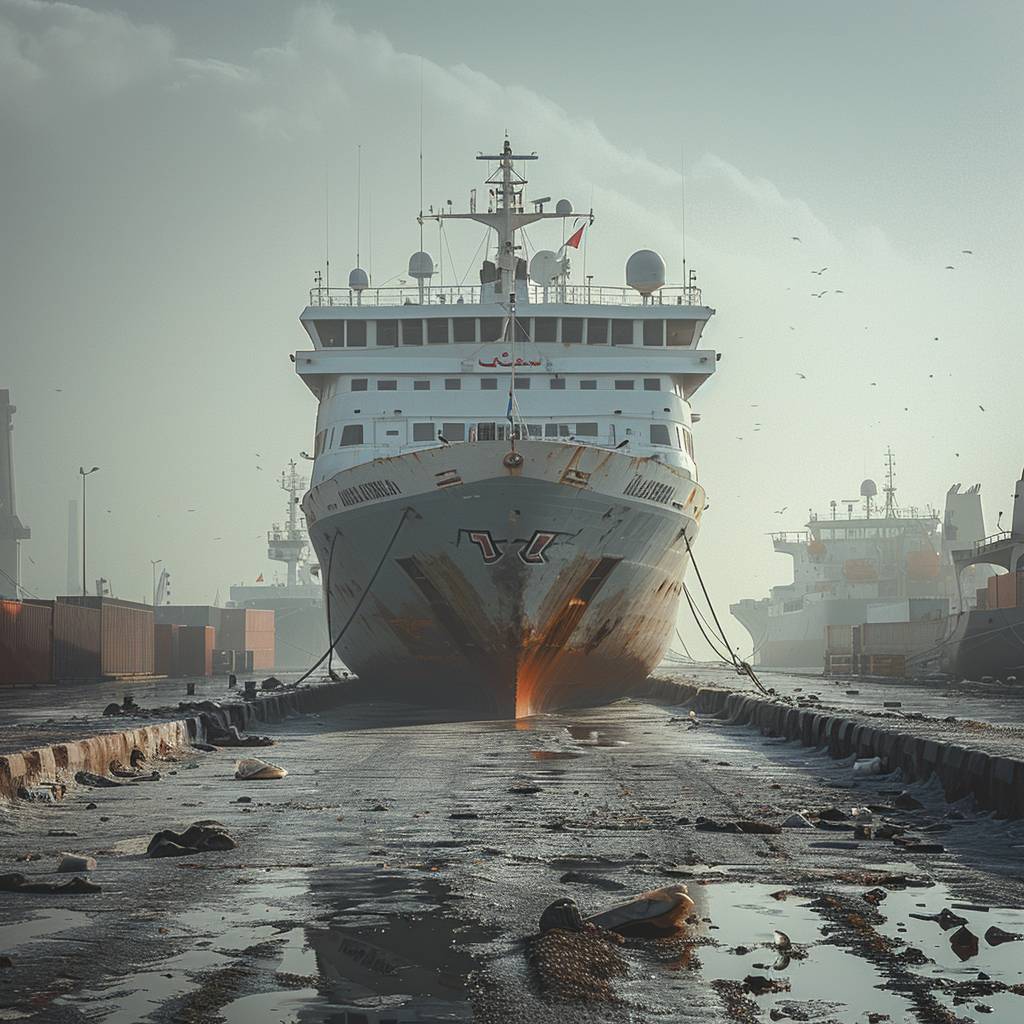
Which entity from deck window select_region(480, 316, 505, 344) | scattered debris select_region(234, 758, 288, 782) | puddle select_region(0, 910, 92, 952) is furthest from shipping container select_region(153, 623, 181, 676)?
puddle select_region(0, 910, 92, 952)

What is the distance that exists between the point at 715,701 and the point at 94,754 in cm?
1826

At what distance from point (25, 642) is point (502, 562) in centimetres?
2507

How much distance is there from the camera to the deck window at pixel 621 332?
31.7 m

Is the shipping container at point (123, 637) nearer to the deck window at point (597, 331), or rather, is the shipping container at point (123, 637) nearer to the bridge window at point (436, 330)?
the bridge window at point (436, 330)

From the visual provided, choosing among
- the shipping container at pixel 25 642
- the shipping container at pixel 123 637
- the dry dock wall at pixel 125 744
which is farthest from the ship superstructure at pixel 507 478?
the shipping container at pixel 123 637

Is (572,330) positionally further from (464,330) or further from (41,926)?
(41,926)

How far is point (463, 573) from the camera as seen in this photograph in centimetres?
2266

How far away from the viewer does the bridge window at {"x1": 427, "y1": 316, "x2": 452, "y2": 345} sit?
31.2 metres

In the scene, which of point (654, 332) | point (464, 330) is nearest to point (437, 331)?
point (464, 330)

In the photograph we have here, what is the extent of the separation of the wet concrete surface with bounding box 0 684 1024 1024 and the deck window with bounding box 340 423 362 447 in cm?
1716

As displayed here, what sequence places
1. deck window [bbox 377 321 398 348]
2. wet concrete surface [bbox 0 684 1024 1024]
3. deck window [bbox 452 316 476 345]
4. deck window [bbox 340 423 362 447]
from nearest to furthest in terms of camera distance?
→ wet concrete surface [bbox 0 684 1024 1024]
deck window [bbox 340 423 362 447]
deck window [bbox 452 316 476 345]
deck window [bbox 377 321 398 348]

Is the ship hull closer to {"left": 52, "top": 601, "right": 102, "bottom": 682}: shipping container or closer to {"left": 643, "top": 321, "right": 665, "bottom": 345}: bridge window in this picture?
{"left": 643, "top": 321, "right": 665, "bottom": 345}: bridge window

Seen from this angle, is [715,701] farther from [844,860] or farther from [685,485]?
[844,860]

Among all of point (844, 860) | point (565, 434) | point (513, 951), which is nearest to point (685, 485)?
point (565, 434)
